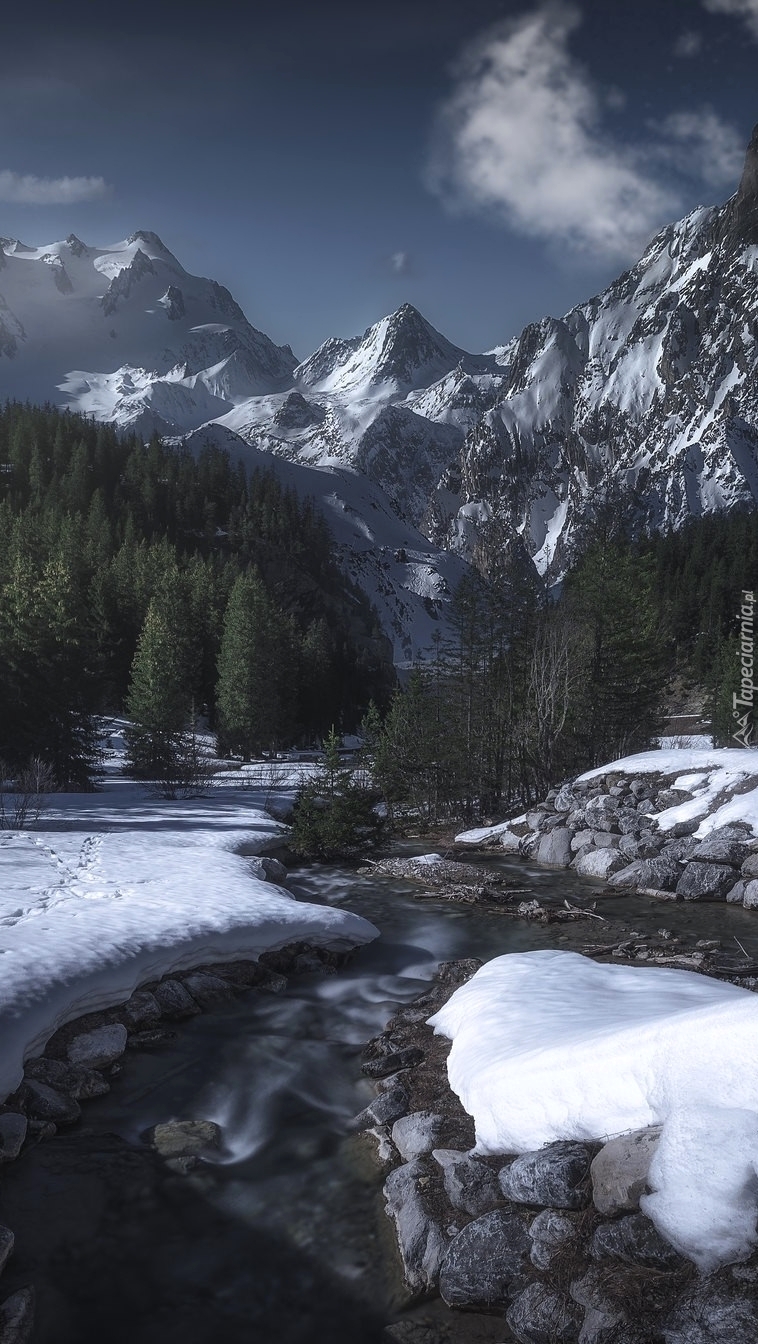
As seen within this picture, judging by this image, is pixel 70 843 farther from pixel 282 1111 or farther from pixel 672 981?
pixel 672 981

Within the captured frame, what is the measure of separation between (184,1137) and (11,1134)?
1.72 metres

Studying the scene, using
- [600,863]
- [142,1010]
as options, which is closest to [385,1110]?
[142,1010]

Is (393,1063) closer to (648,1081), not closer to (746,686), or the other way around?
(648,1081)

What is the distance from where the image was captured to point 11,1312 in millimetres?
5305

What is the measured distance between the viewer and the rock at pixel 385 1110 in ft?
26.0

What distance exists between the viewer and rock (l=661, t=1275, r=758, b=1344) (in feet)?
13.4

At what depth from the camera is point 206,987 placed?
11.5 m

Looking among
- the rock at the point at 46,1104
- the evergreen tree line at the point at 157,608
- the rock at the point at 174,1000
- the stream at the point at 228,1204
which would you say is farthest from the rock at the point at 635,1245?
the evergreen tree line at the point at 157,608

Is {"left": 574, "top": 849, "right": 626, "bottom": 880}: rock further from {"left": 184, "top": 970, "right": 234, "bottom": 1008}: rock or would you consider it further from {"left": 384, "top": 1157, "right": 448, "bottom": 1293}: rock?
{"left": 384, "top": 1157, "right": 448, "bottom": 1293}: rock

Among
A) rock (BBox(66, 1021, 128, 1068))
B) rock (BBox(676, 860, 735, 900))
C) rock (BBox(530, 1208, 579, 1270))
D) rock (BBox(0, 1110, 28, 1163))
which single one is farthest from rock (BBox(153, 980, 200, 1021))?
rock (BBox(676, 860, 735, 900))

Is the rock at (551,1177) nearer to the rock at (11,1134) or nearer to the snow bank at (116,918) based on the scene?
the rock at (11,1134)

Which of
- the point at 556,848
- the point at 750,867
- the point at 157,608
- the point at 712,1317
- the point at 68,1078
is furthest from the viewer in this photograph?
the point at 157,608

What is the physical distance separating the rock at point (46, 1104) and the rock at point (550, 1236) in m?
5.22

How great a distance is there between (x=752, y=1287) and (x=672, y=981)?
15.2ft
